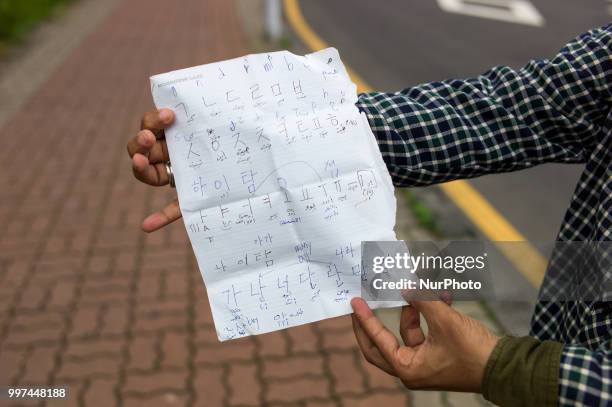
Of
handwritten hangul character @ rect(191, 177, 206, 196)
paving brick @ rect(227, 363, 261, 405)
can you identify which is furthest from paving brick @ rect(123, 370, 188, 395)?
handwritten hangul character @ rect(191, 177, 206, 196)

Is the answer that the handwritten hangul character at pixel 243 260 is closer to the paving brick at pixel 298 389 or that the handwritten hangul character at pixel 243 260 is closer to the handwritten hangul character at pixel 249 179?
the handwritten hangul character at pixel 249 179

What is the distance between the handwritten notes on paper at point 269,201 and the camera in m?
1.38

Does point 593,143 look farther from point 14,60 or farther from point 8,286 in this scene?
point 14,60

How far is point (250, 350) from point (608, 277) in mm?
1993

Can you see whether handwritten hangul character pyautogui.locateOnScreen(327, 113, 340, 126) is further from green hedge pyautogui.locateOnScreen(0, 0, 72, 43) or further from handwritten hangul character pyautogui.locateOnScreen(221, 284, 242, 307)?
green hedge pyautogui.locateOnScreen(0, 0, 72, 43)

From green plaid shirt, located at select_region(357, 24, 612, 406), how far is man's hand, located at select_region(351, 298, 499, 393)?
0.33 m

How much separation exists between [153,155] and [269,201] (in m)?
0.33

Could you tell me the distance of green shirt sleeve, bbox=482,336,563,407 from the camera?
108 centimetres

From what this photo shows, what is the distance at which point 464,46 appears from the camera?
25.8 feet

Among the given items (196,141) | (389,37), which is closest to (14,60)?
(389,37)

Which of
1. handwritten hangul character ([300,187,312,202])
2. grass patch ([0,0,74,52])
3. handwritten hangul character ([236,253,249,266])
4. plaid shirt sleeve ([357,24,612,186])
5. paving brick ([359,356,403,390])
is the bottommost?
grass patch ([0,0,74,52])

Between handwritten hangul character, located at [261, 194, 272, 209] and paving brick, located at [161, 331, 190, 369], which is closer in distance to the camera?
handwritten hangul character, located at [261, 194, 272, 209]

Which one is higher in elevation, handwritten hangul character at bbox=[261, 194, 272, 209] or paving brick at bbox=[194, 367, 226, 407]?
handwritten hangul character at bbox=[261, 194, 272, 209]

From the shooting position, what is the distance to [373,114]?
59.1 inches
